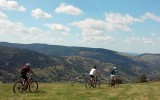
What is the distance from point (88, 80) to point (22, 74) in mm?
13067

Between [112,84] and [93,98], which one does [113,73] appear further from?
[93,98]

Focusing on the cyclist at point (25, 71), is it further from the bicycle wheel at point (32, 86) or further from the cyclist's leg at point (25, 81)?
the bicycle wheel at point (32, 86)

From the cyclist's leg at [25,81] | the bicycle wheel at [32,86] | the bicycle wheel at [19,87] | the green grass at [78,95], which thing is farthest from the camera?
the bicycle wheel at [32,86]

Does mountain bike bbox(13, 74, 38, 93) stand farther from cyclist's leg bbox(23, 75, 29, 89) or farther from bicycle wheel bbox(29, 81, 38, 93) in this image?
cyclist's leg bbox(23, 75, 29, 89)

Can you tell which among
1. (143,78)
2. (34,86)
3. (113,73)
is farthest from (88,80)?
(143,78)

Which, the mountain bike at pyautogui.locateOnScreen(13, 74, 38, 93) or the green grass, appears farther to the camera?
the mountain bike at pyautogui.locateOnScreen(13, 74, 38, 93)

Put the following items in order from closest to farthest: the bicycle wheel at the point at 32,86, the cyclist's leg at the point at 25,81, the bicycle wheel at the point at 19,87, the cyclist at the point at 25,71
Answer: the cyclist at the point at 25,71 → the bicycle wheel at the point at 19,87 → the cyclist's leg at the point at 25,81 → the bicycle wheel at the point at 32,86

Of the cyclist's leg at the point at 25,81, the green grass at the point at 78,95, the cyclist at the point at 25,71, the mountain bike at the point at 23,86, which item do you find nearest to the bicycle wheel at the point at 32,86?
the mountain bike at the point at 23,86

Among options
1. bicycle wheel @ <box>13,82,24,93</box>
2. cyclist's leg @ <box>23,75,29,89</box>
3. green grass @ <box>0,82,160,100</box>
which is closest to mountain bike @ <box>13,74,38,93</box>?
bicycle wheel @ <box>13,82,24,93</box>

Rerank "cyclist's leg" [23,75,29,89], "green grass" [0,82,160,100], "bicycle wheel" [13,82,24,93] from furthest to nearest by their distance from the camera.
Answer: "cyclist's leg" [23,75,29,89] < "bicycle wheel" [13,82,24,93] < "green grass" [0,82,160,100]

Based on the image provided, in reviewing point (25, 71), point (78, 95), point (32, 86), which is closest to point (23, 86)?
point (32, 86)

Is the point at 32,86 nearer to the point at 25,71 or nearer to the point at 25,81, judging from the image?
the point at 25,81

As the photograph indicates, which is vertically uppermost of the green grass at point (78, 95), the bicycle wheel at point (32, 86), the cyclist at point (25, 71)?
the cyclist at point (25, 71)

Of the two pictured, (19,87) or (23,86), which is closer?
(19,87)
